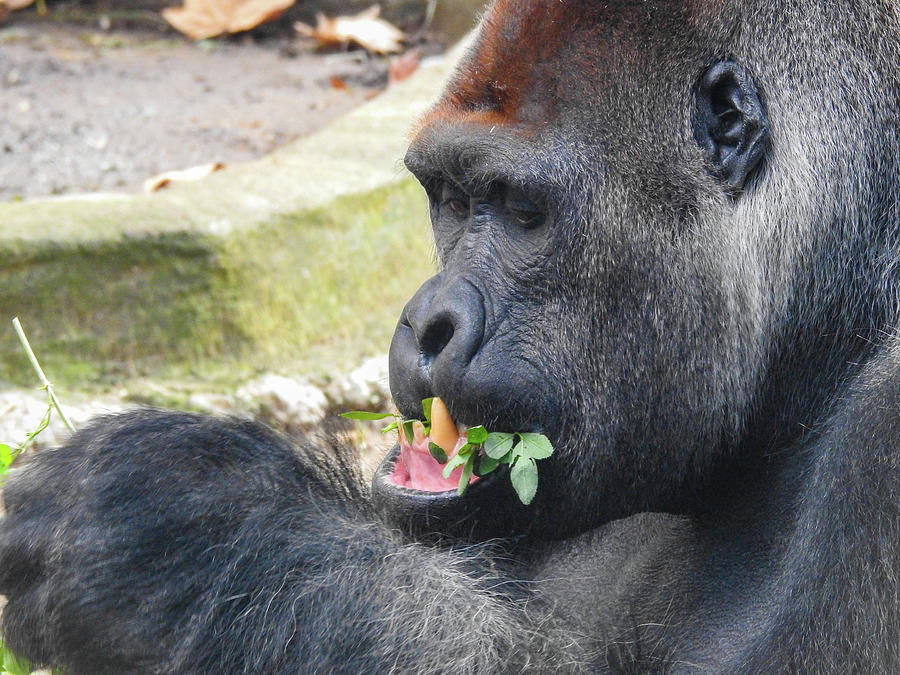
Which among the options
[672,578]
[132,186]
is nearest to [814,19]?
[672,578]

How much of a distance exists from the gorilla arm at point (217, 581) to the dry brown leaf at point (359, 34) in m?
6.78

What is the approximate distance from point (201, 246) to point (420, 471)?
2821mm

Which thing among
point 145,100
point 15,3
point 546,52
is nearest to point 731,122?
point 546,52

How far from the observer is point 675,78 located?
3047mm

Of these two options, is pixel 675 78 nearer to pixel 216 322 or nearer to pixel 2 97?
pixel 216 322

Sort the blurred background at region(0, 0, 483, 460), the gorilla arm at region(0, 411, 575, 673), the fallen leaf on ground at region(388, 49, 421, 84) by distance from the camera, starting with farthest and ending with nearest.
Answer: the fallen leaf on ground at region(388, 49, 421, 84) < the blurred background at region(0, 0, 483, 460) < the gorilla arm at region(0, 411, 575, 673)

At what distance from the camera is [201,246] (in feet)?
18.7

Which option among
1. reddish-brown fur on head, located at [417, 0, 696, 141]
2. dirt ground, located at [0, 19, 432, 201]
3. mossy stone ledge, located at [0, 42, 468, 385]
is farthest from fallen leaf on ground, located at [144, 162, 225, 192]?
reddish-brown fur on head, located at [417, 0, 696, 141]

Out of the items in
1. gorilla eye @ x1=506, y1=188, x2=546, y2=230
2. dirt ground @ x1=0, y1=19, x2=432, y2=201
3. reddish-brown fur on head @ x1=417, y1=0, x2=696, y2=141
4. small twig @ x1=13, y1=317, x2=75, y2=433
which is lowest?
dirt ground @ x1=0, y1=19, x2=432, y2=201

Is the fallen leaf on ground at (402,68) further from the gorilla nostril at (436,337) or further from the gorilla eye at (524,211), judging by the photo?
the gorilla nostril at (436,337)

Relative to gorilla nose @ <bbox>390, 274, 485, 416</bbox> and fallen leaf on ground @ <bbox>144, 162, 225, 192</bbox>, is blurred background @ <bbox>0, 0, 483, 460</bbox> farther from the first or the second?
gorilla nose @ <bbox>390, 274, 485, 416</bbox>

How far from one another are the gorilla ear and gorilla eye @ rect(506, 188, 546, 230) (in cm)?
44

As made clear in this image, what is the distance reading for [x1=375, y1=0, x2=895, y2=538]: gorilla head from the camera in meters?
2.99

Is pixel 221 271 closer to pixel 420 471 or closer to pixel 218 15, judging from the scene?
pixel 420 471
